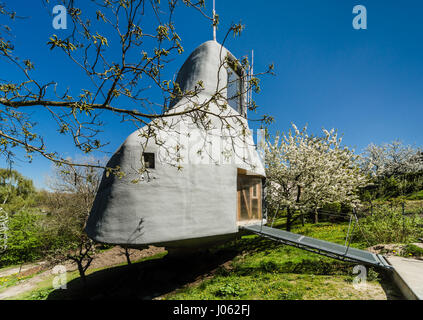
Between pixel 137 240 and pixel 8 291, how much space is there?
1162cm

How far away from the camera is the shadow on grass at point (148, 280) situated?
7.91m

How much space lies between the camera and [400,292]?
4.22m

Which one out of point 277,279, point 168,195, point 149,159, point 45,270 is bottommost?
point 45,270

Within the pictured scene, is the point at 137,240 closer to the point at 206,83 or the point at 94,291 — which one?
the point at 94,291

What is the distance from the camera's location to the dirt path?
10748mm

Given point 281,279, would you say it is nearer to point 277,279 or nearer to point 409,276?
point 277,279

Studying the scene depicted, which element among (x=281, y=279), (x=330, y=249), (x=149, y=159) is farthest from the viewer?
(x=149, y=159)

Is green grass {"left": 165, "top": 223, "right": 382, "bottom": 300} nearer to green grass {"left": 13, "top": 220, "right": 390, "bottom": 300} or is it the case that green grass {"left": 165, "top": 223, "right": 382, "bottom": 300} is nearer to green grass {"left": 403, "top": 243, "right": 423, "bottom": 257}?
green grass {"left": 13, "top": 220, "right": 390, "bottom": 300}

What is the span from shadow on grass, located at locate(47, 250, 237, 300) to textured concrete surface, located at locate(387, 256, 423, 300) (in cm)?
662

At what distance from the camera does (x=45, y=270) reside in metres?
13.2

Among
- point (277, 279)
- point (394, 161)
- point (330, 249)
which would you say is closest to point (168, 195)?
point (277, 279)

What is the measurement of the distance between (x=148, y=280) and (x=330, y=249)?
306 inches

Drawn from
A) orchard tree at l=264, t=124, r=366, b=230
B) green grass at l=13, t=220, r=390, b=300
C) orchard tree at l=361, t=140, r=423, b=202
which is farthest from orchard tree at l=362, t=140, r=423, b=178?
green grass at l=13, t=220, r=390, b=300
